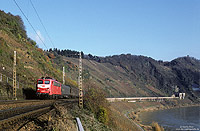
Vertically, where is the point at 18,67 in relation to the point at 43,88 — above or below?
above

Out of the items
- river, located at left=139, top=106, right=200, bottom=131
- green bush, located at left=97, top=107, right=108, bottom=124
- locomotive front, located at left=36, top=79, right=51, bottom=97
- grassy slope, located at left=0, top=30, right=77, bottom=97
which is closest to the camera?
green bush, located at left=97, top=107, right=108, bottom=124

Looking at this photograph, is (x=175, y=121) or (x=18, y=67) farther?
(x=175, y=121)

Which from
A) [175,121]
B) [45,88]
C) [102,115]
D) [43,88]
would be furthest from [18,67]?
[175,121]

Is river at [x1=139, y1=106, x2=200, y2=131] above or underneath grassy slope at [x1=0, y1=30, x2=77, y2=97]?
underneath

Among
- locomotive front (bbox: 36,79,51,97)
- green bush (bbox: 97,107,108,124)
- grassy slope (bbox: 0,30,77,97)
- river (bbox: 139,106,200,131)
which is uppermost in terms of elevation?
grassy slope (bbox: 0,30,77,97)

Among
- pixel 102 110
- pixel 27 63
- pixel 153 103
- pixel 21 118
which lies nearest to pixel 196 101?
pixel 153 103

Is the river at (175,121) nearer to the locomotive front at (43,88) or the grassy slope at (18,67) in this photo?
the grassy slope at (18,67)

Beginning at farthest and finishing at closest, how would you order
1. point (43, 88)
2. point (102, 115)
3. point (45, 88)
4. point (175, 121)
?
point (175, 121)
point (43, 88)
point (45, 88)
point (102, 115)

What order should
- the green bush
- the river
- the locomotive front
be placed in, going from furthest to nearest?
1. the river
2. the locomotive front
3. the green bush

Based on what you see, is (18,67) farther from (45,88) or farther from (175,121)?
(175,121)

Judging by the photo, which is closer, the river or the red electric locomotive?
the red electric locomotive

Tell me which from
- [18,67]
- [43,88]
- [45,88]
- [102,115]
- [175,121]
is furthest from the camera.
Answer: [175,121]

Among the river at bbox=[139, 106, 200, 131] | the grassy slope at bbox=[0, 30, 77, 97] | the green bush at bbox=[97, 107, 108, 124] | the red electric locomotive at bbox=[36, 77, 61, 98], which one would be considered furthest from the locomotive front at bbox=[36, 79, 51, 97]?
the river at bbox=[139, 106, 200, 131]

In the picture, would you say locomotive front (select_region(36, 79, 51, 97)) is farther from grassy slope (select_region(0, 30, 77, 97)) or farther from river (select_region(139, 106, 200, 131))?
river (select_region(139, 106, 200, 131))
